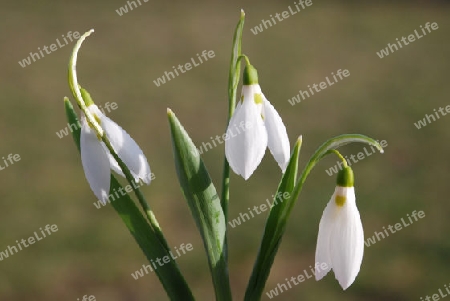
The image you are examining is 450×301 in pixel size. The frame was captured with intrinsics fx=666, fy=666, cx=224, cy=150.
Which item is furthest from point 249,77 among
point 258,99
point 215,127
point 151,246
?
point 215,127

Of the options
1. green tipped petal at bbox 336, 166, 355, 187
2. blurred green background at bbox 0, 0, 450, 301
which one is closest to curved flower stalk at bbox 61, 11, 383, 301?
green tipped petal at bbox 336, 166, 355, 187

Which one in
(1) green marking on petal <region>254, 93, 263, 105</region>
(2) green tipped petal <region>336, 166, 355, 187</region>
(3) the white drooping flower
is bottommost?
Answer: (2) green tipped petal <region>336, 166, 355, 187</region>

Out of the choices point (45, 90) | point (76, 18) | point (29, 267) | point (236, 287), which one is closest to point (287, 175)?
point (236, 287)

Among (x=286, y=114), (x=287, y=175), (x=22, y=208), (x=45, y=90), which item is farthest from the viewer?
(x=45, y=90)

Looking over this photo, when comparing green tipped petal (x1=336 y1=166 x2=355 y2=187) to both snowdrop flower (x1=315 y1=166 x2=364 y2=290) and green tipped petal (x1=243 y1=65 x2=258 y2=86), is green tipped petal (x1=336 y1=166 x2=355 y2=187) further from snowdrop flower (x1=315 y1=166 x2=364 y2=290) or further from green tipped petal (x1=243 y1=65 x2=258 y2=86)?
green tipped petal (x1=243 y1=65 x2=258 y2=86)

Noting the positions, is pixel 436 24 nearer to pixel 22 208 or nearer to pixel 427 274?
pixel 427 274

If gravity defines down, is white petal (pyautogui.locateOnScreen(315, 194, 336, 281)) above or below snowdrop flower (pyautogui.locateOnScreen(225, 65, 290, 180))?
below

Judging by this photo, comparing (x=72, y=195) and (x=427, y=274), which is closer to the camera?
(x=427, y=274)
